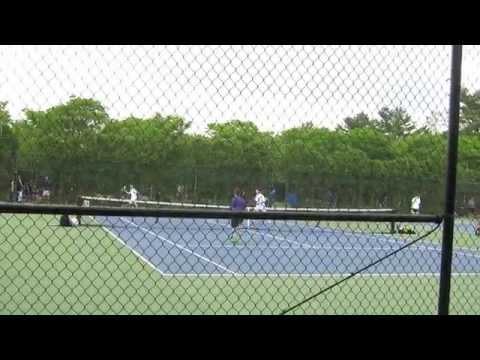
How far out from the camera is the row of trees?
3416 mm

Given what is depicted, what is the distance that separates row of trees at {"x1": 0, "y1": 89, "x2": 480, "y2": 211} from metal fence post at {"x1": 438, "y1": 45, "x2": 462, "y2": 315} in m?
0.53

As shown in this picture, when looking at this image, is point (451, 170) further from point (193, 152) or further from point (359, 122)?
point (193, 152)

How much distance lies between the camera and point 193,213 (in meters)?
3.35

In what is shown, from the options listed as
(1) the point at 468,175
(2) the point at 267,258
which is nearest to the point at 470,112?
(1) the point at 468,175

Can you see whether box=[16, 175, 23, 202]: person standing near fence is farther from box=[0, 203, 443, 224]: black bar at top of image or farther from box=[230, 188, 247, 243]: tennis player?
box=[230, 188, 247, 243]: tennis player

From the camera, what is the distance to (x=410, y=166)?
6.36 meters

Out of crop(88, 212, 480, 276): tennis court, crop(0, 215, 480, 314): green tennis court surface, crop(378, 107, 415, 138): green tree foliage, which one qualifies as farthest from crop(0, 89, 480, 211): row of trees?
crop(88, 212, 480, 276): tennis court

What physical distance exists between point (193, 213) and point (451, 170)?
5.45 ft

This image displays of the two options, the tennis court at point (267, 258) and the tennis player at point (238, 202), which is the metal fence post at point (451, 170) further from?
the tennis court at point (267, 258)

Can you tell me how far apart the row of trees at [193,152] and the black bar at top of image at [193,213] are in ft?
1.65

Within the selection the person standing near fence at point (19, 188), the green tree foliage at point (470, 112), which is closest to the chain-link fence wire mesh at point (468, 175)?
the green tree foliage at point (470, 112)
